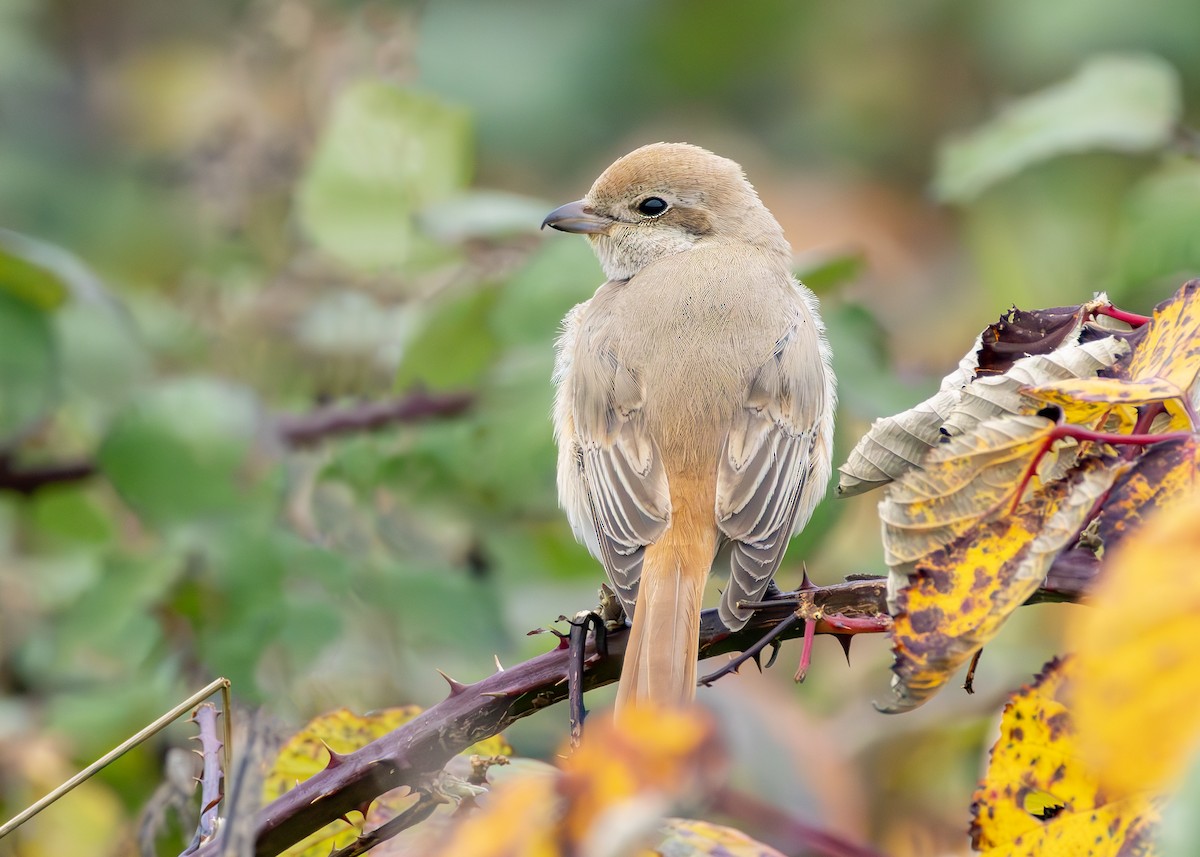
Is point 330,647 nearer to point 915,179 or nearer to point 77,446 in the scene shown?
point 77,446

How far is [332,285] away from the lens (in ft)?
15.0

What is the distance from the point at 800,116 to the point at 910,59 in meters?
0.62

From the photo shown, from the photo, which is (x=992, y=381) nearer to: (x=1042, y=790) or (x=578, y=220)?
(x=1042, y=790)

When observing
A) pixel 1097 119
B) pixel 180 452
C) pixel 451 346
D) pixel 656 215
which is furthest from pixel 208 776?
pixel 1097 119

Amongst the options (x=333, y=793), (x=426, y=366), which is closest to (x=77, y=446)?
(x=426, y=366)

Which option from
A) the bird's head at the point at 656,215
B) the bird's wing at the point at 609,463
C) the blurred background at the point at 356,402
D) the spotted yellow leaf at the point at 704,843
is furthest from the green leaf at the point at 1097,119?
the spotted yellow leaf at the point at 704,843

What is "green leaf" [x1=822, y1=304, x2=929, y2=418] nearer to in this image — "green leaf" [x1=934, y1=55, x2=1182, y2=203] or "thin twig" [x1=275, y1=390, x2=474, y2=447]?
"green leaf" [x1=934, y1=55, x2=1182, y2=203]

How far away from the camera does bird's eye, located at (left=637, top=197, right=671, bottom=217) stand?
3.75 metres

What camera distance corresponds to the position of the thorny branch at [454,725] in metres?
1.63

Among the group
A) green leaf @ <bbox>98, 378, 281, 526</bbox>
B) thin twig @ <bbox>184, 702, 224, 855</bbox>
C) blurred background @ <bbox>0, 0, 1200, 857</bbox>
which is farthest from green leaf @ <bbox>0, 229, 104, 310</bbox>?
thin twig @ <bbox>184, 702, 224, 855</bbox>

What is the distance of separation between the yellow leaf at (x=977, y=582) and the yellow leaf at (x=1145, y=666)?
17.3 inches

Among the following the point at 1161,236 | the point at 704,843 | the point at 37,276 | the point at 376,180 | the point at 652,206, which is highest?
the point at 376,180

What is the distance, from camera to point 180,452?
3.16 meters

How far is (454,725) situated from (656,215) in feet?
7.49
